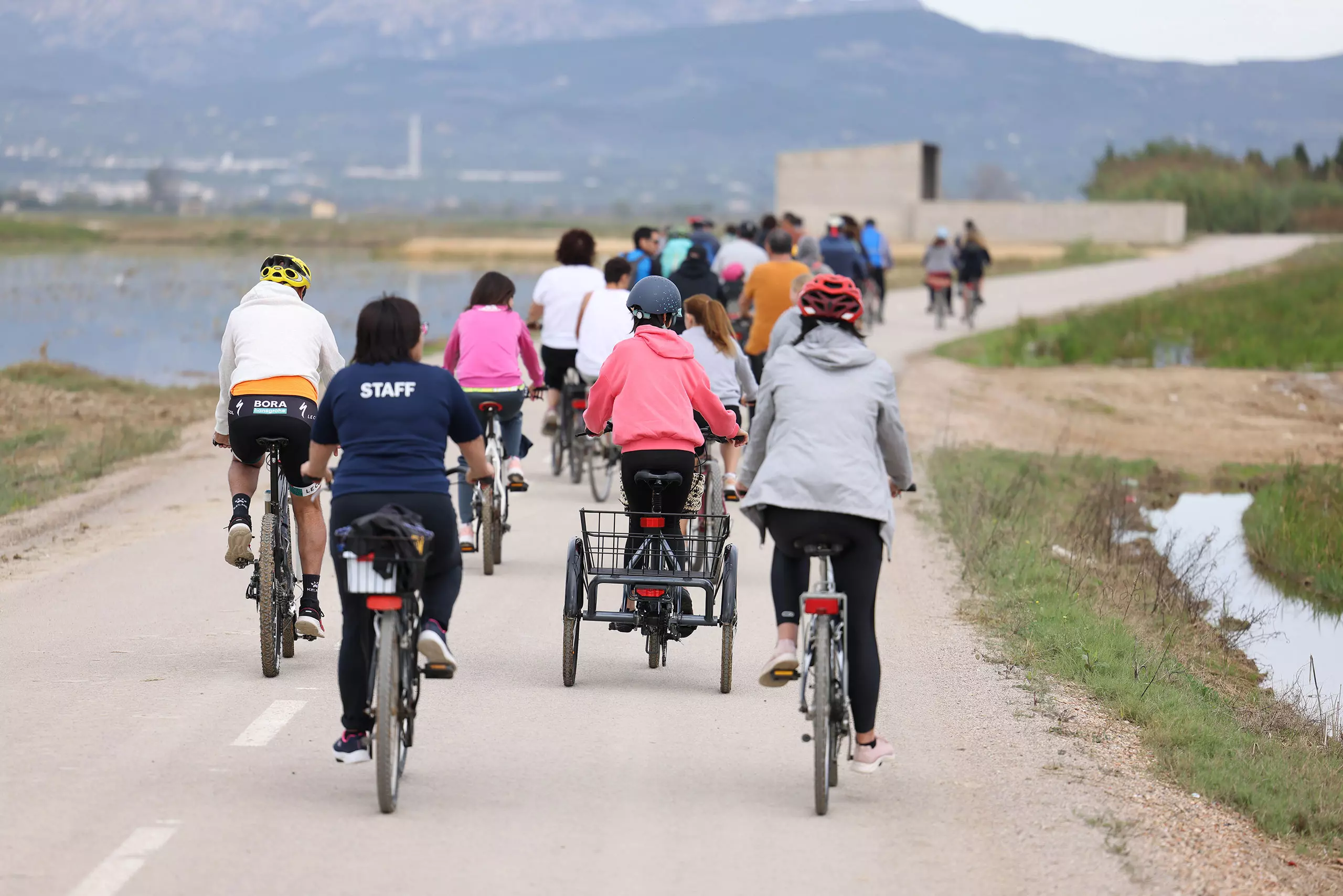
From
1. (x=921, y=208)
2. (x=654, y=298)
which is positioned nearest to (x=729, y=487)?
(x=654, y=298)

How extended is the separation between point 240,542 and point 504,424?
3554 millimetres

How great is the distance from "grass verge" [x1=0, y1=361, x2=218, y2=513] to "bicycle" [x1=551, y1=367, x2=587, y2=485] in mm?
4067

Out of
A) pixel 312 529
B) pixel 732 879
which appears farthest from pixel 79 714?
pixel 732 879

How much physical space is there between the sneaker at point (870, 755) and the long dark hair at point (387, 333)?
222cm

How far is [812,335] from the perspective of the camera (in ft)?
23.4

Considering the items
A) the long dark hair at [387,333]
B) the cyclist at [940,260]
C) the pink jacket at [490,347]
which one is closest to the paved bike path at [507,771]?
the pink jacket at [490,347]

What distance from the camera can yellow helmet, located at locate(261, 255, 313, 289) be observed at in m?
9.10

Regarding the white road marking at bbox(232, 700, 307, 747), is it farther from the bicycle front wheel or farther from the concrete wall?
the concrete wall

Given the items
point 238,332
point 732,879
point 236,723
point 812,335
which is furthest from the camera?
point 238,332

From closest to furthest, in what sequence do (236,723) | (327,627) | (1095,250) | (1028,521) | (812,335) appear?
(812,335) → (236,723) → (327,627) → (1028,521) → (1095,250)

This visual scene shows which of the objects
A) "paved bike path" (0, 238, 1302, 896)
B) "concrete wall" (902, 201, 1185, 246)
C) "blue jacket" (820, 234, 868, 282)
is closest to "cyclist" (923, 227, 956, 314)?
"blue jacket" (820, 234, 868, 282)

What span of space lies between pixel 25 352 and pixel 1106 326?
64.2 feet

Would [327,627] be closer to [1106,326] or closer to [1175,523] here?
[1175,523]

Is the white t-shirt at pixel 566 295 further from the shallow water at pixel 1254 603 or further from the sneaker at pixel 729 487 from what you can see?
the shallow water at pixel 1254 603
